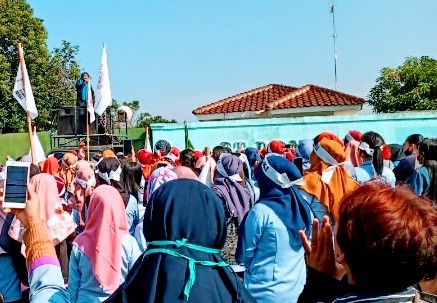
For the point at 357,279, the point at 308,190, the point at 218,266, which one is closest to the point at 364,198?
the point at 357,279

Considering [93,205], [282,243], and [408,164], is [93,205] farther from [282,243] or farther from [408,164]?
[408,164]

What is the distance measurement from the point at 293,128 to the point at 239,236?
1446 cm

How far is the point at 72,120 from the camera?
53.9ft

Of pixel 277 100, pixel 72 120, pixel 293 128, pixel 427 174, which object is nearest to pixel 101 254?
pixel 427 174

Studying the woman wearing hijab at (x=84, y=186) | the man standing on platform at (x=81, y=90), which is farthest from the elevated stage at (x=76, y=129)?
the woman wearing hijab at (x=84, y=186)

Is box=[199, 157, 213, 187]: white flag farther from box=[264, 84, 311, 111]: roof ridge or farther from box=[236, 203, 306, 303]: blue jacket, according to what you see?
box=[264, 84, 311, 111]: roof ridge

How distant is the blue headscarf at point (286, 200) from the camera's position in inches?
143

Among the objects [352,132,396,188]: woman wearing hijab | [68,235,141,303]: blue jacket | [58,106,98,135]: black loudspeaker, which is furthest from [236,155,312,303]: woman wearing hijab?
[58,106,98,135]: black loudspeaker

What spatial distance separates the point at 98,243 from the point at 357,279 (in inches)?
75.1

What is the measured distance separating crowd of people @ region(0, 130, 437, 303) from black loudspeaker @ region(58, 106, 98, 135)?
33.2ft

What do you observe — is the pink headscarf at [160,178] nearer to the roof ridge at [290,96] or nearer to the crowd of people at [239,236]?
the crowd of people at [239,236]

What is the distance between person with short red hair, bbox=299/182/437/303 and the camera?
5.43ft

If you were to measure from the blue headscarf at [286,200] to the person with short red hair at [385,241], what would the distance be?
5.96ft

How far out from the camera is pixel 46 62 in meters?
30.2
